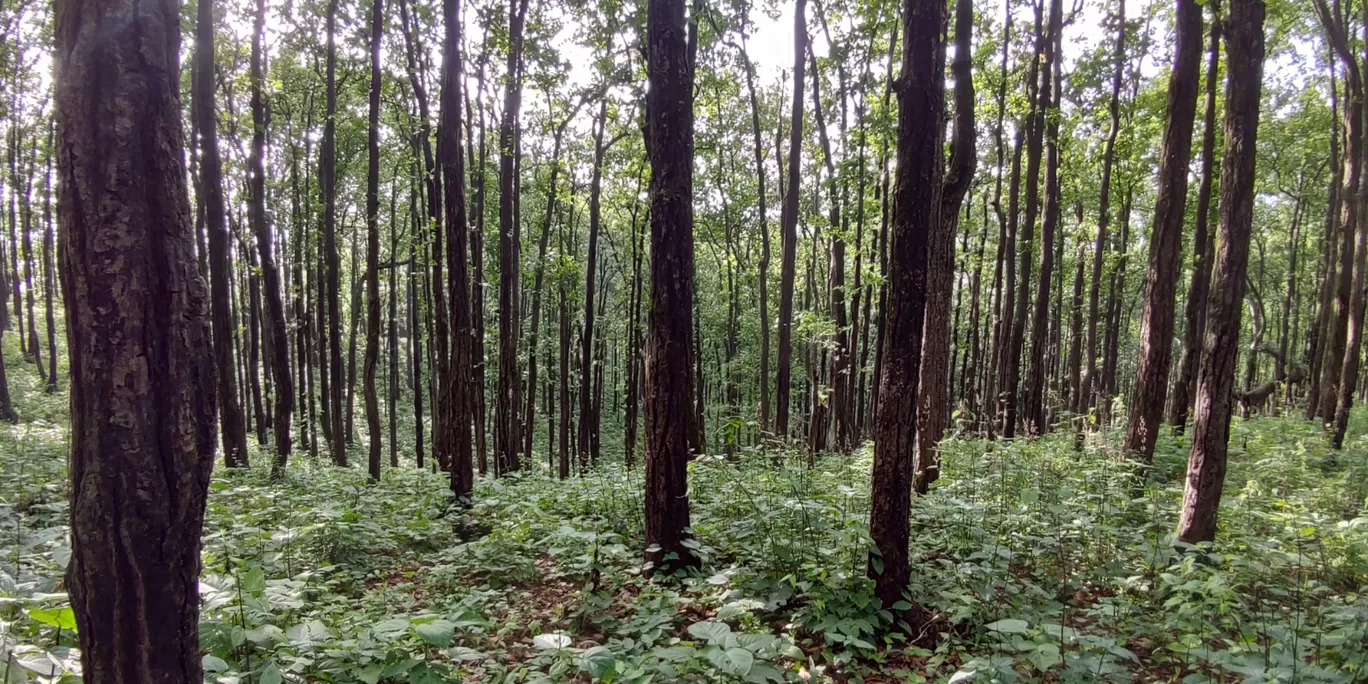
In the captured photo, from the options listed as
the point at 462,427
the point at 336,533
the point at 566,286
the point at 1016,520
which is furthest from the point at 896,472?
the point at 566,286

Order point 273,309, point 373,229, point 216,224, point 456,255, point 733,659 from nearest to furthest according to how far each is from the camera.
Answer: point 733,659 < point 456,255 < point 216,224 < point 373,229 < point 273,309

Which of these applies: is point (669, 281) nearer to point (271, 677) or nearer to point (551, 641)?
point (551, 641)

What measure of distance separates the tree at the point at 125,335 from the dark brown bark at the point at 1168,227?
9.04m

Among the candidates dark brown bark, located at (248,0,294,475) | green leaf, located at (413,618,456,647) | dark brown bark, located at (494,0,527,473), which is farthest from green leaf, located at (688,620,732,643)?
dark brown bark, located at (494,0,527,473)

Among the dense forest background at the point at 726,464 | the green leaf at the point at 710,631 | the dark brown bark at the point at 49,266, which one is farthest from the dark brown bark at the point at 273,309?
the dark brown bark at the point at 49,266

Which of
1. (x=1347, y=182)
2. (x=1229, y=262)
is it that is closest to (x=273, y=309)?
(x=1229, y=262)

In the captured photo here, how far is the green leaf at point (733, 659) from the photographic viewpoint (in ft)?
8.60

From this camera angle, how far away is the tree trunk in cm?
418

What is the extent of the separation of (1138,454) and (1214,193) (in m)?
8.82

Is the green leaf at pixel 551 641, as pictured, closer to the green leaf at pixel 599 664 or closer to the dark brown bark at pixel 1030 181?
the green leaf at pixel 599 664

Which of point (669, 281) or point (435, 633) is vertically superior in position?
point (669, 281)

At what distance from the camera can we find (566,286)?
62.3ft

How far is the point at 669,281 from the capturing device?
5094 mm

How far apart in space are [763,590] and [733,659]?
1858 mm
